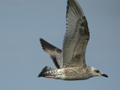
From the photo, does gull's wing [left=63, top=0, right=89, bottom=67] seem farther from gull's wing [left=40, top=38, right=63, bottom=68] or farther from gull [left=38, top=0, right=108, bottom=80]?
gull's wing [left=40, top=38, right=63, bottom=68]

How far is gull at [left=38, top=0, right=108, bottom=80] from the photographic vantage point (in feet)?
55.2

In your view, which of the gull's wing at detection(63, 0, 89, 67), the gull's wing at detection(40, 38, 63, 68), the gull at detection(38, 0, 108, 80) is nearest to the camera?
the gull's wing at detection(63, 0, 89, 67)

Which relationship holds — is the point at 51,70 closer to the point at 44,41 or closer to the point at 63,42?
the point at 63,42

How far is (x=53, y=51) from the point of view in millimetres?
21875

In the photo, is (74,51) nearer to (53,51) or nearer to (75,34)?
(75,34)

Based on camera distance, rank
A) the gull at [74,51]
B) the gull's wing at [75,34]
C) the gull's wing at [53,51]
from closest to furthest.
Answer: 1. the gull's wing at [75,34]
2. the gull at [74,51]
3. the gull's wing at [53,51]

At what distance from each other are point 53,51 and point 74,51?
4.35 metres

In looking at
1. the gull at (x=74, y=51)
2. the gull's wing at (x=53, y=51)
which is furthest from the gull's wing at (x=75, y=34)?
the gull's wing at (x=53, y=51)

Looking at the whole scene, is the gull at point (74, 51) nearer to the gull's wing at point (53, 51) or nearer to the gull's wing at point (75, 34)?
the gull's wing at point (75, 34)

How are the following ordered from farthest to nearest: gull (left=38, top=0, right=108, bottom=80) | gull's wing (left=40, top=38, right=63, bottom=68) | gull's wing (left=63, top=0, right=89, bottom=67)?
gull's wing (left=40, top=38, right=63, bottom=68)
gull (left=38, top=0, right=108, bottom=80)
gull's wing (left=63, top=0, right=89, bottom=67)

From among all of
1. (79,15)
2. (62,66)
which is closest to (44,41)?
(62,66)

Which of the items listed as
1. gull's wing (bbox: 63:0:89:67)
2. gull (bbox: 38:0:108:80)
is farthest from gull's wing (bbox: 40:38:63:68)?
gull's wing (bbox: 63:0:89:67)

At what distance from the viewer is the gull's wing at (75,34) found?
16.7m

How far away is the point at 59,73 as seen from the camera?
59.0 ft
